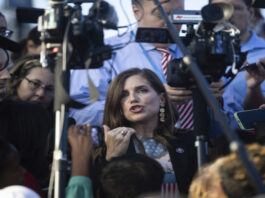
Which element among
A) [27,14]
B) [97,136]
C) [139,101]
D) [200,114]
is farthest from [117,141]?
[27,14]

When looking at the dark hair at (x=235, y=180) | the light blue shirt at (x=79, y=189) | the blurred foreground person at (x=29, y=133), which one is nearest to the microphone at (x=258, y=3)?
the blurred foreground person at (x=29, y=133)

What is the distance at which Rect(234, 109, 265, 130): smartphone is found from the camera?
462 cm

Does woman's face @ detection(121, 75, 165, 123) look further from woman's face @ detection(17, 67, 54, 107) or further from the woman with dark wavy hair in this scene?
woman's face @ detection(17, 67, 54, 107)

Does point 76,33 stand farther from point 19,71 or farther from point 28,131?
point 19,71

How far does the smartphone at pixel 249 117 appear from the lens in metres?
4.62

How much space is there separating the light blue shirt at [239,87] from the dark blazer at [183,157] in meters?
0.51

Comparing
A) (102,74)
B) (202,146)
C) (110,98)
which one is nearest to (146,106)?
(110,98)

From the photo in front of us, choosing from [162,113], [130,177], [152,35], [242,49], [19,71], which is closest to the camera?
[130,177]

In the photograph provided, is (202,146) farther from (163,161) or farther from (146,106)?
(146,106)

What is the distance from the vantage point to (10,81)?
502 centimetres

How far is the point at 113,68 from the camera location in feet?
17.1

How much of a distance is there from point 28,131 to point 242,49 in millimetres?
1980

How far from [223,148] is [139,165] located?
0.64 m

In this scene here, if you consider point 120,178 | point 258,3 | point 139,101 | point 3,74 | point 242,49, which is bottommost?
point 120,178
